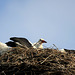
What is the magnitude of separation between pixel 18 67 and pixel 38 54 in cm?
56

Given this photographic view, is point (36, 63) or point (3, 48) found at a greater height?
point (3, 48)

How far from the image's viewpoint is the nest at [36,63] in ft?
13.4

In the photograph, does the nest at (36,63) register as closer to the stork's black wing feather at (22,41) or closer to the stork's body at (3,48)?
the stork's body at (3,48)

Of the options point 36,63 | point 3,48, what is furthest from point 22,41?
point 36,63

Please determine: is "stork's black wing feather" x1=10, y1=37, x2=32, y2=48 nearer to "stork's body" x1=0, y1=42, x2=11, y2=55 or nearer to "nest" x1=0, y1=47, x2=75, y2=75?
"stork's body" x1=0, y1=42, x2=11, y2=55

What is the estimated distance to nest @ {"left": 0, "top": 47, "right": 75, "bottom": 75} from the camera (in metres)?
4.10

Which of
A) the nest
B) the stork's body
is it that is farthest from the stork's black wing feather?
the nest

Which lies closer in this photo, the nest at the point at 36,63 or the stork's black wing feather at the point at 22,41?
the nest at the point at 36,63

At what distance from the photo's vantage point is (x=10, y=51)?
15.8ft

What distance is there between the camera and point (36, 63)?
164 inches

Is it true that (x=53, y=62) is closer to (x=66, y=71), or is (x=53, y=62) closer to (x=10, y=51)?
(x=66, y=71)

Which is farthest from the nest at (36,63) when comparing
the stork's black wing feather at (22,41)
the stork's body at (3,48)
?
the stork's black wing feather at (22,41)

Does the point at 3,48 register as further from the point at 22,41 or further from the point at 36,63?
the point at 36,63

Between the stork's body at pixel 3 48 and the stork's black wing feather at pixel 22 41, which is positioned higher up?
the stork's black wing feather at pixel 22 41
